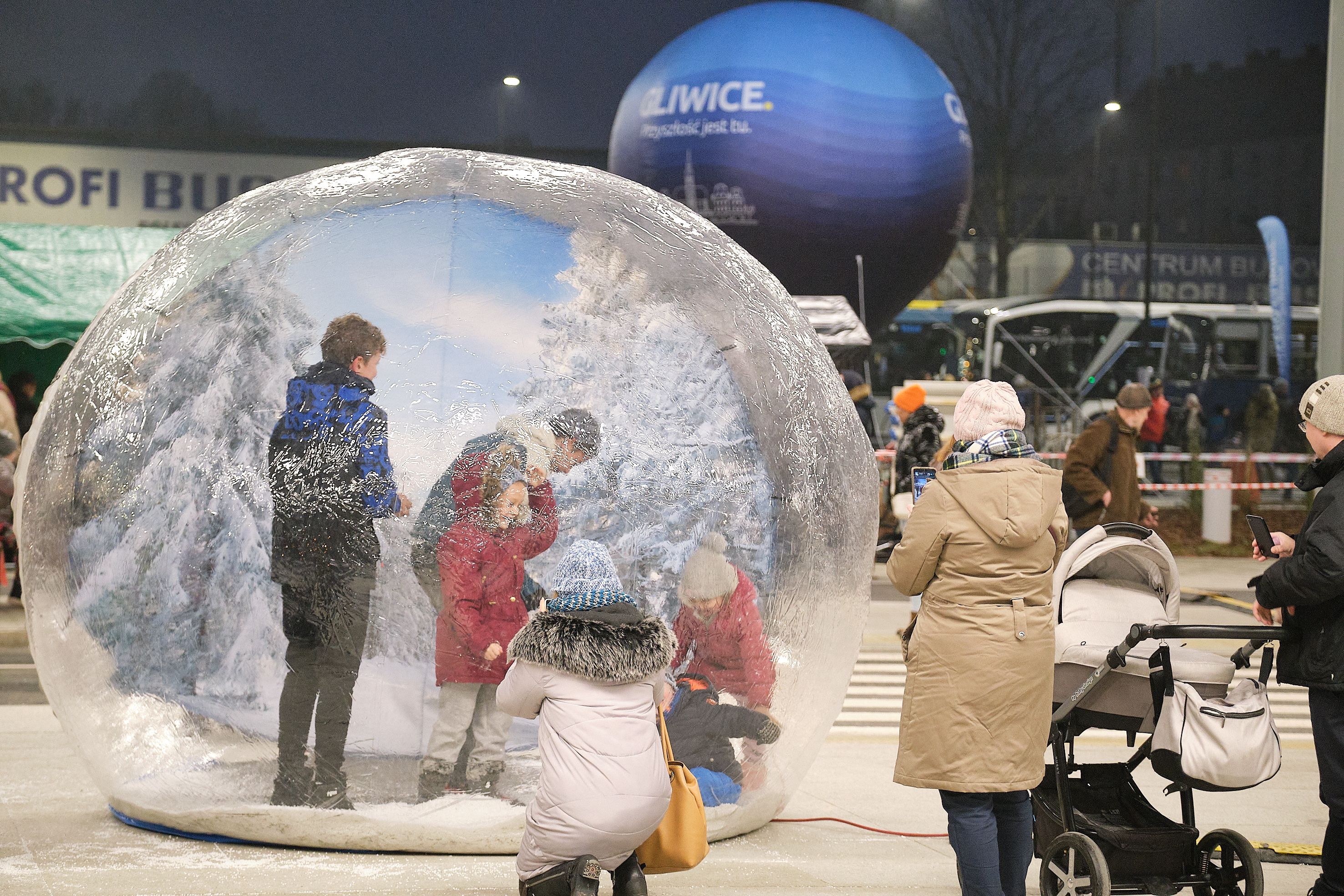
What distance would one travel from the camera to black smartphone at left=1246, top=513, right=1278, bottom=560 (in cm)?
441

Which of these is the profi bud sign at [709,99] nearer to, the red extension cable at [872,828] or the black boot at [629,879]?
the red extension cable at [872,828]

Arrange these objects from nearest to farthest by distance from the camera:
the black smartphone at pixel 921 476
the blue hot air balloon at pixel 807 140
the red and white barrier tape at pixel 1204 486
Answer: the black smartphone at pixel 921 476, the blue hot air balloon at pixel 807 140, the red and white barrier tape at pixel 1204 486

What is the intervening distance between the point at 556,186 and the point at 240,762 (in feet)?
7.23

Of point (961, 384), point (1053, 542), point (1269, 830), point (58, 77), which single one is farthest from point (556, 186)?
point (58, 77)

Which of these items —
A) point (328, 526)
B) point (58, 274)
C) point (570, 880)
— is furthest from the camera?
point (58, 274)

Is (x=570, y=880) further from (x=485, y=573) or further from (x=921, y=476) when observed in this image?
(x=921, y=476)

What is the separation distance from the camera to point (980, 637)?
404cm

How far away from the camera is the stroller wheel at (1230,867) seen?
14.0 ft

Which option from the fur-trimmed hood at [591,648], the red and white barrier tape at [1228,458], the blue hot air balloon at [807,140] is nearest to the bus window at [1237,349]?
the red and white barrier tape at [1228,458]

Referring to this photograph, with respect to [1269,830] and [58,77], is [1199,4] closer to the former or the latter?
[58,77]

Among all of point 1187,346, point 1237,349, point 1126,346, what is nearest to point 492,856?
point 1126,346

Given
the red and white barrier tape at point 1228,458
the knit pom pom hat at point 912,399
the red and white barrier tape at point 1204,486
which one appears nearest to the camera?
the knit pom pom hat at point 912,399

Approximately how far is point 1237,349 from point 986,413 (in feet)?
63.2

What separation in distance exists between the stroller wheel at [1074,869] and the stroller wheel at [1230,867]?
349 millimetres
